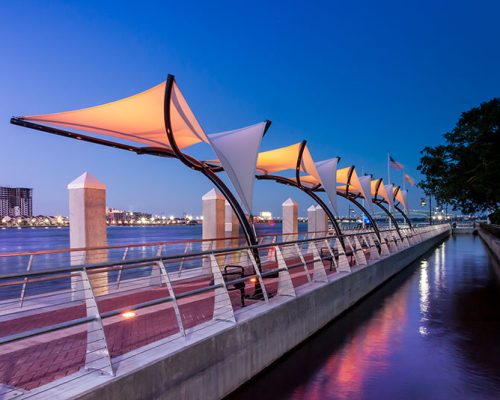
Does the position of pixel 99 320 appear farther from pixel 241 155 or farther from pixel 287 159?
pixel 287 159

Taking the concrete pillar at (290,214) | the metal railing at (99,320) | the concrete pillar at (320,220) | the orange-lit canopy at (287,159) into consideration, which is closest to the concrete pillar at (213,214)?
the orange-lit canopy at (287,159)

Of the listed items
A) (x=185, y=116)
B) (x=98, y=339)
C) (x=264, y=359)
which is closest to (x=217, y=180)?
(x=185, y=116)

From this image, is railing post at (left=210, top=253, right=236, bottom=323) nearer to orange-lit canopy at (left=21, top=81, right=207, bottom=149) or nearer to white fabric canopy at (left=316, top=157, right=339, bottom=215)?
orange-lit canopy at (left=21, top=81, right=207, bottom=149)

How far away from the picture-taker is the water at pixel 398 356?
20.7 ft

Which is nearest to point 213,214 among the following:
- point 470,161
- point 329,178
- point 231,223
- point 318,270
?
point 231,223

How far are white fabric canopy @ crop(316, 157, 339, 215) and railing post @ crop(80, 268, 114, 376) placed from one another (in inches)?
508

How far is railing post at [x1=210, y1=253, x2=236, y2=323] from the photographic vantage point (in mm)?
6066

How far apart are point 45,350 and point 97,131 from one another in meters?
6.46

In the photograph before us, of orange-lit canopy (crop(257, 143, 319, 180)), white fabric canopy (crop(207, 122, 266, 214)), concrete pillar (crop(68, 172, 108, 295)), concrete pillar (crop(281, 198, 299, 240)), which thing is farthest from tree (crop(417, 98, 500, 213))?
concrete pillar (crop(68, 172, 108, 295))

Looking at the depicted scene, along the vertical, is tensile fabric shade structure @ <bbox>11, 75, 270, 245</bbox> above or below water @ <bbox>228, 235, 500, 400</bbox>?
above

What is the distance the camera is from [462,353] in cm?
793

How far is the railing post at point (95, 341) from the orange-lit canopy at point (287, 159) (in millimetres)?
11300

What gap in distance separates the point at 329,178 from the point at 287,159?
2677 mm

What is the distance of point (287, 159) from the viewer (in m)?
16.0
